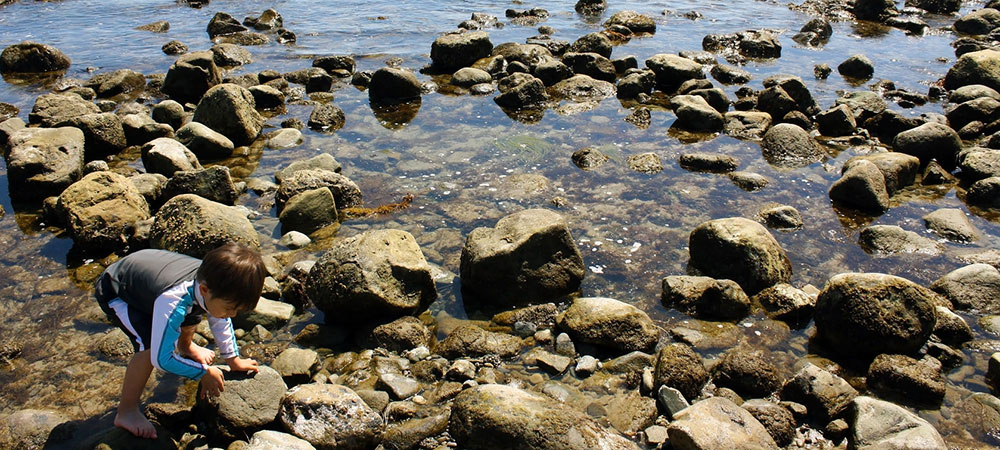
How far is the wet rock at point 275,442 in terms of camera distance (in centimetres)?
490

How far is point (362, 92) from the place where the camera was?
16406 millimetres

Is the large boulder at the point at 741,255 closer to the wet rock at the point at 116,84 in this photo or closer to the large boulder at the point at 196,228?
the large boulder at the point at 196,228

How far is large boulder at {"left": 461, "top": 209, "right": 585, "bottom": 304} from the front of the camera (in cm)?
762

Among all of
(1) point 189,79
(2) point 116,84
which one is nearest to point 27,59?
(2) point 116,84

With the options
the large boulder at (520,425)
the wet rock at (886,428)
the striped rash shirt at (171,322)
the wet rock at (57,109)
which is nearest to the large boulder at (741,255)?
the wet rock at (886,428)

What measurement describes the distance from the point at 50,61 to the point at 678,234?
18114 millimetres

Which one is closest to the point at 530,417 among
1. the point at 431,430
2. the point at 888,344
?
the point at 431,430

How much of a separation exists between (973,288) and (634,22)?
1824cm

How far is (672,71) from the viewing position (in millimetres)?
16703

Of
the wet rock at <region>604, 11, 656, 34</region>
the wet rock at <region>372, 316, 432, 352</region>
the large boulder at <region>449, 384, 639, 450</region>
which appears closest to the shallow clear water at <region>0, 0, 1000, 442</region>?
the wet rock at <region>372, 316, 432, 352</region>

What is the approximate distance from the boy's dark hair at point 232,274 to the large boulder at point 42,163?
741cm

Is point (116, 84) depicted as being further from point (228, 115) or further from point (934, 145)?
point (934, 145)

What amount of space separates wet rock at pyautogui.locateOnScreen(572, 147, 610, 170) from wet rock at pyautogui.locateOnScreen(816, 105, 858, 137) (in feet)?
16.8

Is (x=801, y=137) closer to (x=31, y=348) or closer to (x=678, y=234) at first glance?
(x=678, y=234)
